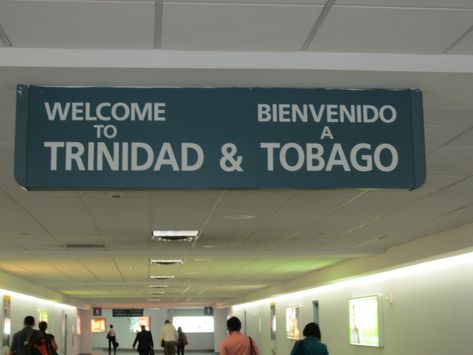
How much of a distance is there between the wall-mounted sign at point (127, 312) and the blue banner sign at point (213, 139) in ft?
148

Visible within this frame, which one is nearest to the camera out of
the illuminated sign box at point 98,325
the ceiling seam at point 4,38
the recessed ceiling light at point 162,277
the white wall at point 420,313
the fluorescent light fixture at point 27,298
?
the ceiling seam at point 4,38

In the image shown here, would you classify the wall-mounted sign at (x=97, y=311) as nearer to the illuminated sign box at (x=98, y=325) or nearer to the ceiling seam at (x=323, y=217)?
the illuminated sign box at (x=98, y=325)

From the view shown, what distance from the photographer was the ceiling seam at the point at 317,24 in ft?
11.5

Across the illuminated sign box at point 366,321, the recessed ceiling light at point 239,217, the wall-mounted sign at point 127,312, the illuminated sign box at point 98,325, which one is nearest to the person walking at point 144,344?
the illuminated sign box at point 366,321

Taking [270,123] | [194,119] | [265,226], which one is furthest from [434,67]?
[265,226]

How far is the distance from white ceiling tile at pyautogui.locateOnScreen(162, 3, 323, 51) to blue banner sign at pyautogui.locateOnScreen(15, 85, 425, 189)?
243mm

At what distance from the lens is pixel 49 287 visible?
23281 mm

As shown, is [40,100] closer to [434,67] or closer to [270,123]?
[270,123]

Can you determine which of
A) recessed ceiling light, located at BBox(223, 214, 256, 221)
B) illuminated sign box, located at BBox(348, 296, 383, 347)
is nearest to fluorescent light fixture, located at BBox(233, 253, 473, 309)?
illuminated sign box, located at BBox(348, 296, 383, 347)

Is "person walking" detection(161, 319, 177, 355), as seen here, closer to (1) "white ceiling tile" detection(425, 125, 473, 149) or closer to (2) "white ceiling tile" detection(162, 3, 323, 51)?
(1) "white ceiling tile" detection(425, 125, 473, 149)

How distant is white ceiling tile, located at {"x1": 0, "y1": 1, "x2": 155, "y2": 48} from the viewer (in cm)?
346

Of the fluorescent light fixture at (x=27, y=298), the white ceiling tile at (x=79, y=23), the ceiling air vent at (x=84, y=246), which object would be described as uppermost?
the white ceiling tile at (x=79, y=23)

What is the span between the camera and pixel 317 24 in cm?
370

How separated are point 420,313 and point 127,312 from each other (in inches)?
1492
